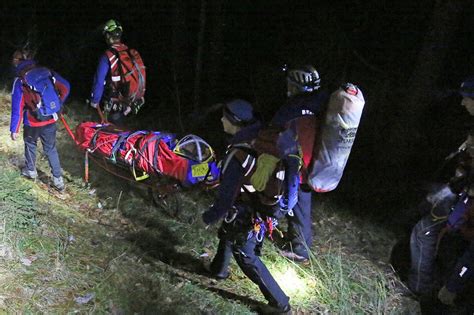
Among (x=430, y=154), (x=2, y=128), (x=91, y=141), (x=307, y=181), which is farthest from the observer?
(x=430, y=154)

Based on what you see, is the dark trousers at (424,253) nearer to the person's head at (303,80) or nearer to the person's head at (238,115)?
the person's head at (303,80)

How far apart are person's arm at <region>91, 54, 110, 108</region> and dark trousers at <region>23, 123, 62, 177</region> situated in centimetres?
91

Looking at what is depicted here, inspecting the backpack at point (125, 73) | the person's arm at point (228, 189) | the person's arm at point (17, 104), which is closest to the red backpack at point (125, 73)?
the backpack at point (125, 73)

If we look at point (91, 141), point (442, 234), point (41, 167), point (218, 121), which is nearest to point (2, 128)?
point (41, 167)

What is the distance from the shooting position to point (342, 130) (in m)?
4.86

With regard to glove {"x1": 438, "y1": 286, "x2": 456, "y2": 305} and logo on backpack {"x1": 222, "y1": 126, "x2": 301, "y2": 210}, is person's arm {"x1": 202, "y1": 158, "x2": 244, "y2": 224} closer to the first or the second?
logo on backpack {"x1": 222, "y1": 126, "x2": 301, "y2": 210}

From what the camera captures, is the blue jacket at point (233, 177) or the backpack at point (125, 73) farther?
the backpack at point (125, 73)

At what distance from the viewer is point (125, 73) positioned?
6.88m

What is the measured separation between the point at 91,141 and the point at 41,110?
2.60 feet

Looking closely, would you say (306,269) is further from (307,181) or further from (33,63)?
(33,63)

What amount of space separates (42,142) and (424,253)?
203 inches

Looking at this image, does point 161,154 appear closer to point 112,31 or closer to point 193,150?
point 193,150

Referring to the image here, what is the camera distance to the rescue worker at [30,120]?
18.6 ft

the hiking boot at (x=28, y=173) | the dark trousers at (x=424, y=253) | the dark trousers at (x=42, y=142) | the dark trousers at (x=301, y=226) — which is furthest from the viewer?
the hiking boot at (x=28, y=173)
